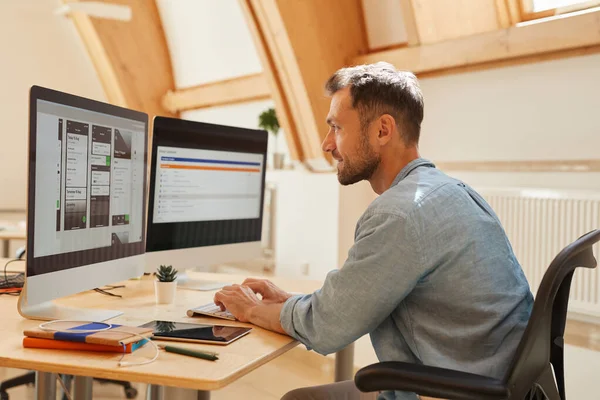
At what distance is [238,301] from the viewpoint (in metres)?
1.75

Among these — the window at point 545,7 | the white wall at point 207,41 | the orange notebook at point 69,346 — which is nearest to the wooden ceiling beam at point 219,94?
the white wall at point 207,41

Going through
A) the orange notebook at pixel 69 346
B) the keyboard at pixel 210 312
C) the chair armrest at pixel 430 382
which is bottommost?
the chair armrest at pixel 430 382

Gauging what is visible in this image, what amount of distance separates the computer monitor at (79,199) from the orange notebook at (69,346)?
15cm

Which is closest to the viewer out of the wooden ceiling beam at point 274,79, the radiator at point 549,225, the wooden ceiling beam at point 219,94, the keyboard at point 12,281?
the keyboard at point 12,281

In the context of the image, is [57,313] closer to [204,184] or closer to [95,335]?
[95,335]

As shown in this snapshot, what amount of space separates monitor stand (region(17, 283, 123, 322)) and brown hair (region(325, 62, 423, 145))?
2.78 ft

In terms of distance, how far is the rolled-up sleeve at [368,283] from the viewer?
1.40 m

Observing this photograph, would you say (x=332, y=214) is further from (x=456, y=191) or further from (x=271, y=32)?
(x=456, y=191)

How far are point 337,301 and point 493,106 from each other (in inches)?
94.2

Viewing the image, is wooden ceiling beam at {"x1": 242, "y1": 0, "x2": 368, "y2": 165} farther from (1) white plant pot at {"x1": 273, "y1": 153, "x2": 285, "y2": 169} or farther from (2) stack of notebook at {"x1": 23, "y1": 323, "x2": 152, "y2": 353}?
(2) stack of notebook at {"x1": 23, "y1": 323, "x2": 152, "y2": 353}

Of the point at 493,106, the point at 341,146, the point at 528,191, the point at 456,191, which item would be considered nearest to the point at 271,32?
the point at 493,106

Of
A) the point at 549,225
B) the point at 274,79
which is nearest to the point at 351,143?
the point at 549,225

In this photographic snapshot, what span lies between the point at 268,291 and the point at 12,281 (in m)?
0.94

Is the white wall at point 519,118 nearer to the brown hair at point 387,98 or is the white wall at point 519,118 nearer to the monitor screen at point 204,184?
the monitor screen at point 204,184
